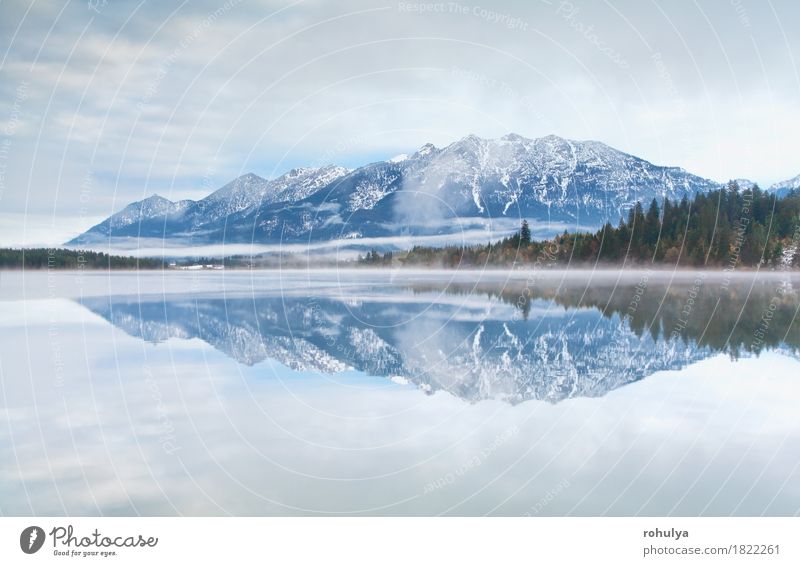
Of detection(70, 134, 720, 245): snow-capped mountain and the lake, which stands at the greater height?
detection(70, 134, 720, 245): snow-capped mountain

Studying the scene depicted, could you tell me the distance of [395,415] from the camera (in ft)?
30.2

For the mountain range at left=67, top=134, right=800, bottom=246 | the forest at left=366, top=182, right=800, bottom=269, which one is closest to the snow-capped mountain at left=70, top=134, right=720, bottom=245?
the mountain range at left=67, top=134, right=800, bottom=246

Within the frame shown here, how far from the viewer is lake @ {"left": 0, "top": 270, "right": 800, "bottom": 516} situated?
7266 mm

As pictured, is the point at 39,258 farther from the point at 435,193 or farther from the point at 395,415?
the point at 435,193

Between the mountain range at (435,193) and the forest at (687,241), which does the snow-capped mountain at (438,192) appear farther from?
the forest at (687,241)

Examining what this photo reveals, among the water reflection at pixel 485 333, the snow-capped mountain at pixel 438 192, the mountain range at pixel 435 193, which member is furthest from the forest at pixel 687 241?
the snow-capped mountain at pixel 438 192

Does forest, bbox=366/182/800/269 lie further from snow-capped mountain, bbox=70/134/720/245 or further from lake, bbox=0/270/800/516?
snow-capped mountain, bbox=70/134/720/245

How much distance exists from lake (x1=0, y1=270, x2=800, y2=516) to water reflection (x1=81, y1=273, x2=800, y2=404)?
0.08m

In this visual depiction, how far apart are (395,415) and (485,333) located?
5.25 meters

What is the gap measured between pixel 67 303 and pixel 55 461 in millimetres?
11477

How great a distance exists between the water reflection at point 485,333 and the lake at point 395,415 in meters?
0.08

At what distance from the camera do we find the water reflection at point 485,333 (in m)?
10.8

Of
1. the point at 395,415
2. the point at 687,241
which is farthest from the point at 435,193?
the point at 395,415
